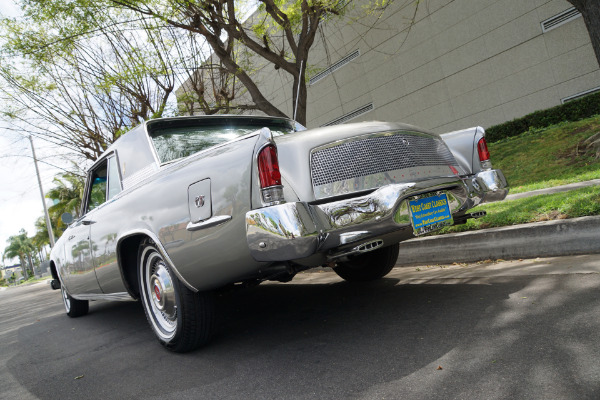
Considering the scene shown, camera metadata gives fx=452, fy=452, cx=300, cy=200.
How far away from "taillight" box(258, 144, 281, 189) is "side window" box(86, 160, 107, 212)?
7.92 feet

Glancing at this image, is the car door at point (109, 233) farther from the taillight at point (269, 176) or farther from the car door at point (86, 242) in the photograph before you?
the taillight at point (269, 176)

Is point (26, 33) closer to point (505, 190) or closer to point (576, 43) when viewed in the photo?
point (505, 190)

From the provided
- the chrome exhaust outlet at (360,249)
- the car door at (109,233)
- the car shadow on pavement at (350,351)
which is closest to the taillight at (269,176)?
the chrome exhaust outlet at (360,249)

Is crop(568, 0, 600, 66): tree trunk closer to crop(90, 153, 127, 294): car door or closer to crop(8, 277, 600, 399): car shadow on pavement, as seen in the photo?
crop(8, 277, 600, 399): car shadow on pavement

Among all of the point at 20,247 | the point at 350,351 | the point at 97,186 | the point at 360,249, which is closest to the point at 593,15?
the point at 360,249

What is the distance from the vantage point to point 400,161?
300cm

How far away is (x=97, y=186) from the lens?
457 cm

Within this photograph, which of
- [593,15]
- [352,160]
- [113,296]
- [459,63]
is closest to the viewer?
[352,160]

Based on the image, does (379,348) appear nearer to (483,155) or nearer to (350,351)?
(350,351)

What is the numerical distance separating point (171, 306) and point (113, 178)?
1.51m

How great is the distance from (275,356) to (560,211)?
3262 mm

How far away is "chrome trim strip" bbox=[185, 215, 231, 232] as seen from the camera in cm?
263

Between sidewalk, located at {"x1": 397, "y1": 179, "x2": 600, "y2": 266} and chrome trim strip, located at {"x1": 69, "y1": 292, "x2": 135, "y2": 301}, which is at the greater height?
chrome trim strip, located at {"x1": 69, "y1": 292, "x2": 135, "y2": 301}

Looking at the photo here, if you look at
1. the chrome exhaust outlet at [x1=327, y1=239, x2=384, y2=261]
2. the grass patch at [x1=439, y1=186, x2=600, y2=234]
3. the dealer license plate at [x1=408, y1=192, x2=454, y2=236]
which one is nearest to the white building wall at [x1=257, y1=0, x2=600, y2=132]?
the grass patch at [x1=439, y1=186, x2=600, y2=234]
